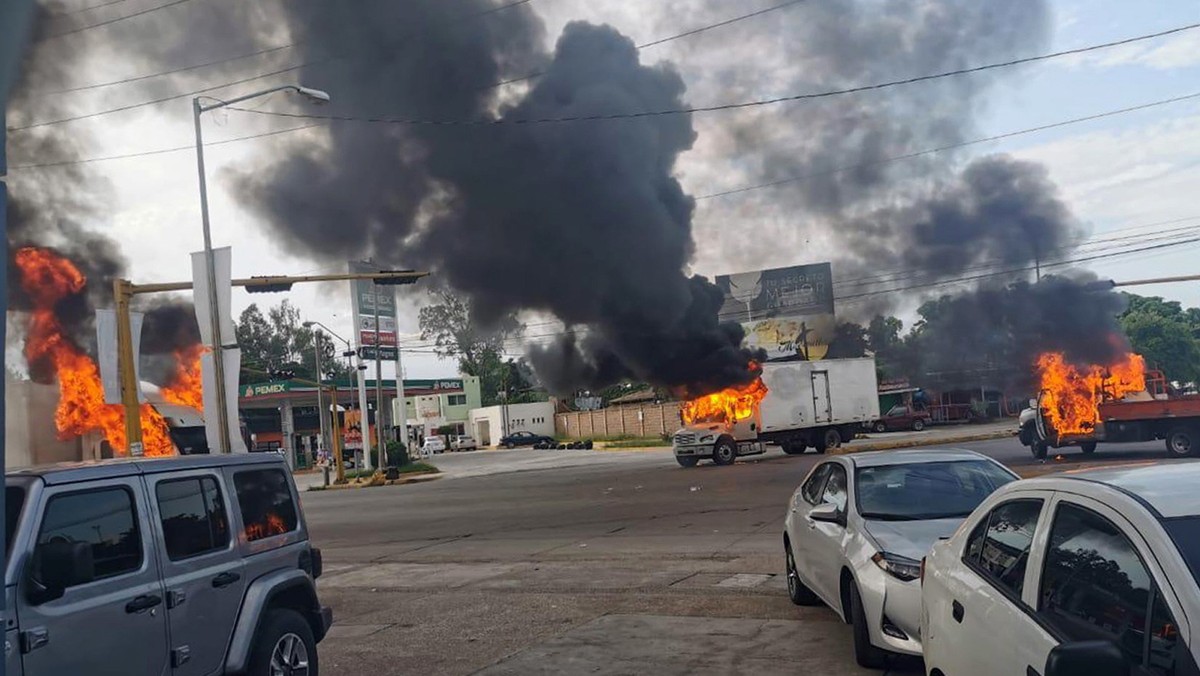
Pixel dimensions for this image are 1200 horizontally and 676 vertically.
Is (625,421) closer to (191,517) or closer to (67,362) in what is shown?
(67,362)

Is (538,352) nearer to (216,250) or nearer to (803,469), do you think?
(803,469)

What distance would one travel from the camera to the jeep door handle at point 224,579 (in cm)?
552

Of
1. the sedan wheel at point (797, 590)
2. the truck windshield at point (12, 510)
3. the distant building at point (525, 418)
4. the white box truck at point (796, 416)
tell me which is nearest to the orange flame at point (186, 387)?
the white box truck at point (796, 416)

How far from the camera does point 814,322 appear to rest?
62.0 meters

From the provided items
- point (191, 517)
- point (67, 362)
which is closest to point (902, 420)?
point (67, 362)

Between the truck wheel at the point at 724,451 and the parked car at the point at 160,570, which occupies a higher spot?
the parked car at the point at 160,570

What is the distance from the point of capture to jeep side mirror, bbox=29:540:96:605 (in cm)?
439

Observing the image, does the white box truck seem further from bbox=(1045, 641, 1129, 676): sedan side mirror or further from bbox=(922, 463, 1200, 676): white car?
bbox=(1045, 641, 1129, 676): sedan side mirror

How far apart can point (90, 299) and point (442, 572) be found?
1884cm

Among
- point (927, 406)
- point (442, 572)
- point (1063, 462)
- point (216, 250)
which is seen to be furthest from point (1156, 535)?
point (927, 406)

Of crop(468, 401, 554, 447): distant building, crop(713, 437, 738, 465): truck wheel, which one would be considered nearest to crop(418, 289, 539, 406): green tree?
crop(468, 401, 554, 447): distant building

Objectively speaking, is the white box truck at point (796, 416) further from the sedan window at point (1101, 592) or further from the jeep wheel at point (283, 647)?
the sedan window at point (1101, 592)

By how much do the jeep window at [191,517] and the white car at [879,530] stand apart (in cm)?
413

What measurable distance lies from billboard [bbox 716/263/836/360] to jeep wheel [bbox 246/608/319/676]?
60664mm
